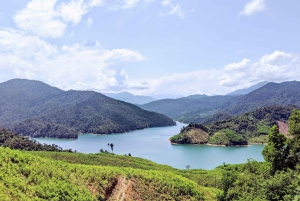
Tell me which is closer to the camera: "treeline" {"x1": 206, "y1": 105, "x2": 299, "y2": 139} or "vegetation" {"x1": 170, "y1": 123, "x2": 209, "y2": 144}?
"vegetation" {"x1": 170, "y1": 123, "x2": 209, "y2": 144}

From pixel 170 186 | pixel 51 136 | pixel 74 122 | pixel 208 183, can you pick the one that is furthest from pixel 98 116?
pixel 170 186

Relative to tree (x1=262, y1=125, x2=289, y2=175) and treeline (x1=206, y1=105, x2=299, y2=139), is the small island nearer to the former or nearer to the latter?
treeline (x1=206, y1=105, x2=299, y2=139)

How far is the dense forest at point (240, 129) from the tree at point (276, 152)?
9341 cm

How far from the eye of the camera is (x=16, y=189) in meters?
15.9

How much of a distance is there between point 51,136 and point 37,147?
8433 centimetres

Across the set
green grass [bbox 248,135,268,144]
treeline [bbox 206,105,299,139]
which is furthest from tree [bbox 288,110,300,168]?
treeline [bbox 206,105,299,139]

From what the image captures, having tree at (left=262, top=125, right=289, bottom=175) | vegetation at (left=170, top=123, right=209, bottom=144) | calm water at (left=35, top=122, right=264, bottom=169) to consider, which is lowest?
calm water at (left=35, top=122, right=264, bottom=169)

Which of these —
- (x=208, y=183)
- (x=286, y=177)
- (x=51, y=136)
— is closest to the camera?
(x=286, y=177)

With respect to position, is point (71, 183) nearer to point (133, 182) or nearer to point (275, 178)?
point (133, 182)

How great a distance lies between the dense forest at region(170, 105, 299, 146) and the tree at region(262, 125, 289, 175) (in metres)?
93.4

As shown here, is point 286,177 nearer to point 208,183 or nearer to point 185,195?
point 185,195

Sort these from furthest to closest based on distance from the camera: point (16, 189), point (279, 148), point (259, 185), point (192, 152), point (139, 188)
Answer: point (192, 152), point (279, 148), point (139, 188), point (259, 185), point (16, 189)

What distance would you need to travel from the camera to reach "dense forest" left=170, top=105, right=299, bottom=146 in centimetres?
11838

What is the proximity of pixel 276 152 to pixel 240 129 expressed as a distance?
4568 inches
